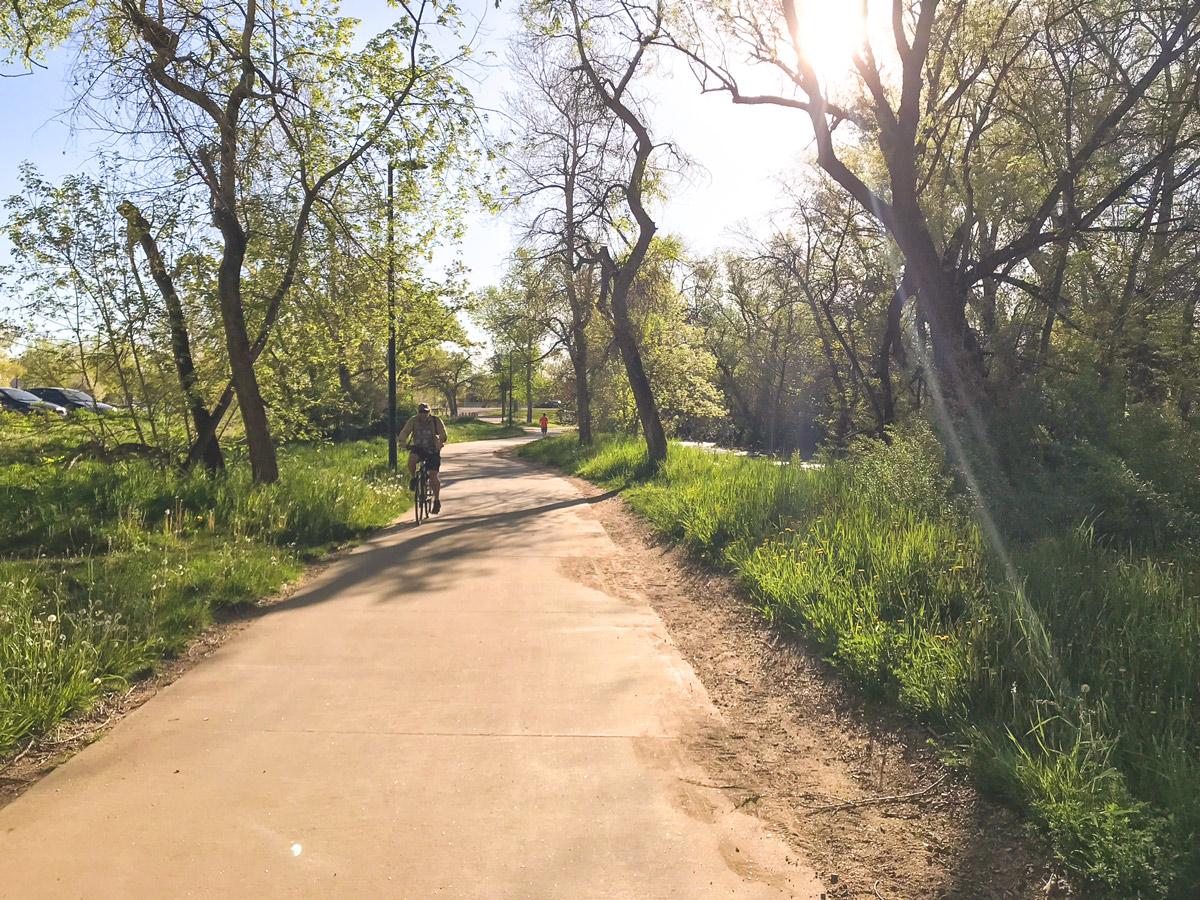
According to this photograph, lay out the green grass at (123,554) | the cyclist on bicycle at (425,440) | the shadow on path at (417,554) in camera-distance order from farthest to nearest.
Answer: the cyclist on bicycle at (425,440) < the shadow on path at (417,554) < the green grass at (123,554)

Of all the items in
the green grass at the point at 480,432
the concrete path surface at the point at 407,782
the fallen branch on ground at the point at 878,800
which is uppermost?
the green grass at the point at 480,432

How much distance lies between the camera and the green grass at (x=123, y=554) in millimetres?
4418

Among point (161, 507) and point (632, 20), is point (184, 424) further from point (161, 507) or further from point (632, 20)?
point (632, 20)

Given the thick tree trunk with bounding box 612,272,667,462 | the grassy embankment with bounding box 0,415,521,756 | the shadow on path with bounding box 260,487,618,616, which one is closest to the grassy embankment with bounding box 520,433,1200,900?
the shadow on path with bounding box 260,487,618,616

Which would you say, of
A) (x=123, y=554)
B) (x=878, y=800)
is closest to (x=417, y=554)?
(x=123, y=554)

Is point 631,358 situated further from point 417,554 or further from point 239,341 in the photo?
point 417,554

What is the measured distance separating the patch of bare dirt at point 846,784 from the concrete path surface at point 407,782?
0.67ft

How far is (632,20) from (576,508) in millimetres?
10839

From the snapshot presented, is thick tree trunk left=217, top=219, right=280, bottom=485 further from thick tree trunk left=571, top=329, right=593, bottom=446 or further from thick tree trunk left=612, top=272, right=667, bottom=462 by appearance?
thick tree trunk left=571, top=329, right=593, bottom=446

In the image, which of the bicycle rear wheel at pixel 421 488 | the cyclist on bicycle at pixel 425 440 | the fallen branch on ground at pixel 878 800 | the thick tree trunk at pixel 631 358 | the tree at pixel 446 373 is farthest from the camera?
the tree at pixel 446 373

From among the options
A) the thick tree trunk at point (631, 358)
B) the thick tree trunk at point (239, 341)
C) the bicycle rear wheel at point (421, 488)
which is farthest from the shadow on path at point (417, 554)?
the thick tree trunk at point (631, 358)

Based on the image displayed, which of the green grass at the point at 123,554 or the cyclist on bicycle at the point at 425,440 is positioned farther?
the cyclist on bicycle at the point at 425,440

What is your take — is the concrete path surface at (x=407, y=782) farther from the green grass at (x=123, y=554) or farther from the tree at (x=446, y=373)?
the tree at (x=446, y=373)

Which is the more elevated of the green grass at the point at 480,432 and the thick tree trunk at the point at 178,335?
the thick tree trunk at the point at 178,335
